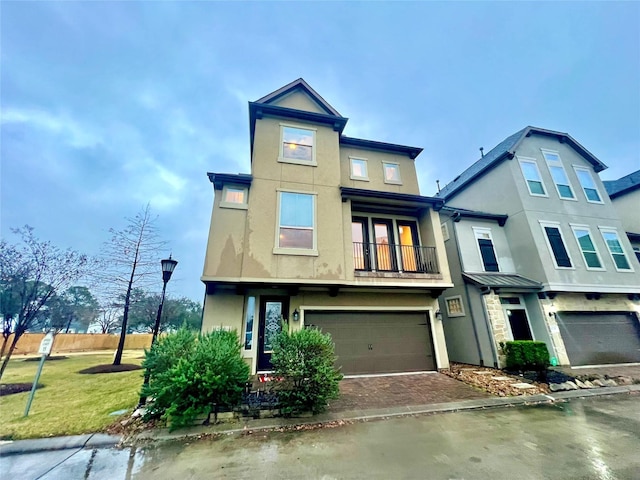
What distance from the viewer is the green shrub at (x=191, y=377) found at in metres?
4.48

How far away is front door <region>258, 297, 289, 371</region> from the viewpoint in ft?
25.2

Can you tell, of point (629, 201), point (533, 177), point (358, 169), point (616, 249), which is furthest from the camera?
A: point (629, 201)

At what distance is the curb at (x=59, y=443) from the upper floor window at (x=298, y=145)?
27.3 feet

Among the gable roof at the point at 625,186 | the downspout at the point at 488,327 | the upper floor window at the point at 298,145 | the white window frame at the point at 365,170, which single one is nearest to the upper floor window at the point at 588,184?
the gable roof at the point at 625,186

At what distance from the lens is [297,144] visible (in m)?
9.35

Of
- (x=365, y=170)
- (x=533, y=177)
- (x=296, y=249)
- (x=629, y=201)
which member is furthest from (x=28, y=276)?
(x=629, y=201)

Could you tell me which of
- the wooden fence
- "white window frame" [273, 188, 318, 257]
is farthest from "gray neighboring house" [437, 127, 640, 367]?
the wooden fence

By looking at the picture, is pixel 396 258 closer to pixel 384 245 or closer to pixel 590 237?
pixel 384 245

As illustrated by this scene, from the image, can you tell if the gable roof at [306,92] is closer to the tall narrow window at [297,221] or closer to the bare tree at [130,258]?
the tall narrow window at [297,221]

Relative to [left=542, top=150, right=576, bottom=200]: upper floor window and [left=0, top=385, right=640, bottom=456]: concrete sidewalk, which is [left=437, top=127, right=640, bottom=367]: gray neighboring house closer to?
[left=542, top=150, right=576, bottom=200]: upper floor window

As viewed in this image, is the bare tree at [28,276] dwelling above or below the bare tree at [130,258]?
below

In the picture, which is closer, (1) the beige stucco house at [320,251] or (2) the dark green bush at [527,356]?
(1) the beige stucco house at [320,251]

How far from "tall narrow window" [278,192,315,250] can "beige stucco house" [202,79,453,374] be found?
0.11ft

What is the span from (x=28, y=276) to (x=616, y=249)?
2441 centimetres
